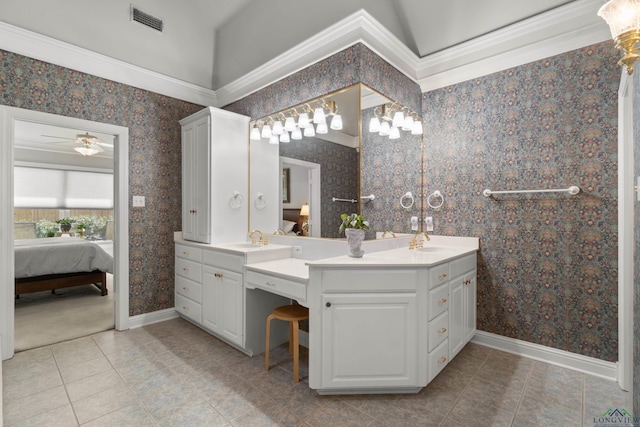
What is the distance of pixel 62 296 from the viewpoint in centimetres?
436

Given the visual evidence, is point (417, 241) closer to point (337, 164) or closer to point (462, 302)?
point (462, 302)

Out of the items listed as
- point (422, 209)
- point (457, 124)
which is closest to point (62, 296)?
point (422, 209)

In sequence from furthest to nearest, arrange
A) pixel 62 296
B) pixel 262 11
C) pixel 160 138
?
pixel 62 296 < pixel 160 138 < pixel 262 11

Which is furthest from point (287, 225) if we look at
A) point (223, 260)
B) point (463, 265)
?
point (463, 265)

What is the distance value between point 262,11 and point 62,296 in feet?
15.0

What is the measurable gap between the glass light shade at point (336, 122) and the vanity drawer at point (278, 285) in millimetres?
1376

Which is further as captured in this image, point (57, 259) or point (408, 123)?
point (57, 259)

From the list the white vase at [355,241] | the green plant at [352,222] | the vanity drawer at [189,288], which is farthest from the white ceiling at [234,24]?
the vanity drawer at [189,288]

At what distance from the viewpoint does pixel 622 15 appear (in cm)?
122

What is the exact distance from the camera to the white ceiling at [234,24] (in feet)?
8.32

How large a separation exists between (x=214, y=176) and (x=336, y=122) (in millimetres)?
1431

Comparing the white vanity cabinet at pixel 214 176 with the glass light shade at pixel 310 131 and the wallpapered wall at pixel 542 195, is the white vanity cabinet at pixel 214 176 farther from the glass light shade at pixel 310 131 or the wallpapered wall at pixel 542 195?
the wallpapered wall at pixel 542 195

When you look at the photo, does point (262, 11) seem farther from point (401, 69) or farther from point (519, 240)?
point (519, 240)

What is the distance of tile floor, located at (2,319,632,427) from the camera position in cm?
183
